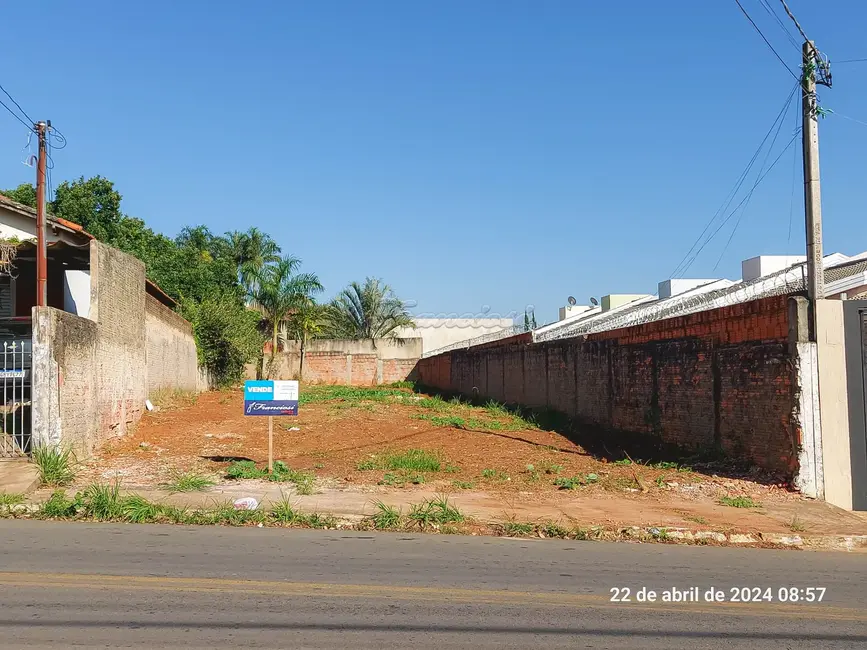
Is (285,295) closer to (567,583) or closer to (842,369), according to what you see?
(842,369)

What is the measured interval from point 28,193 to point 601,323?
2867 cm

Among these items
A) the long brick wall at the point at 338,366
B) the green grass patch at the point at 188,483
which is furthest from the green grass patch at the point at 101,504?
the long brick wall at the point at 338,366

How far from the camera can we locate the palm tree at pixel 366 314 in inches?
2152

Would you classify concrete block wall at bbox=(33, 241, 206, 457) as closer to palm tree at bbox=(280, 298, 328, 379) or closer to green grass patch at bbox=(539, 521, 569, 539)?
green grass patch at bbox=(539, 521, 569, 539)

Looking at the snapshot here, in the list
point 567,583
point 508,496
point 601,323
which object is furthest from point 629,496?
point 601,323

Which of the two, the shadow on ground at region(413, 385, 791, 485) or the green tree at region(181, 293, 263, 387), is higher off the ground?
the green tree at region(181, 293, 263, 387)

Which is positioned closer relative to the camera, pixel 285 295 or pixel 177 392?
pixel 177 392

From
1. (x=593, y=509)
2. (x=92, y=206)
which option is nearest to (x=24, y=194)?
(x=92, y=206)

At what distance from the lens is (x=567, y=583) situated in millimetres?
6805

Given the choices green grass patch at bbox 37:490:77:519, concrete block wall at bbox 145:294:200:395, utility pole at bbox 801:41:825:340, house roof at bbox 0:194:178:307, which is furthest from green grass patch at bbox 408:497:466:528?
concrete block wall at bbox 145:294:200:395

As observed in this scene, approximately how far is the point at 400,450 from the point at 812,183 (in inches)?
366

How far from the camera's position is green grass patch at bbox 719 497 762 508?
10.8 m

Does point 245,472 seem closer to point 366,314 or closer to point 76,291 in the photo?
point 76,291

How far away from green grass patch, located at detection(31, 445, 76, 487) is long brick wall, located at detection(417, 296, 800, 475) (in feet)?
36.8
